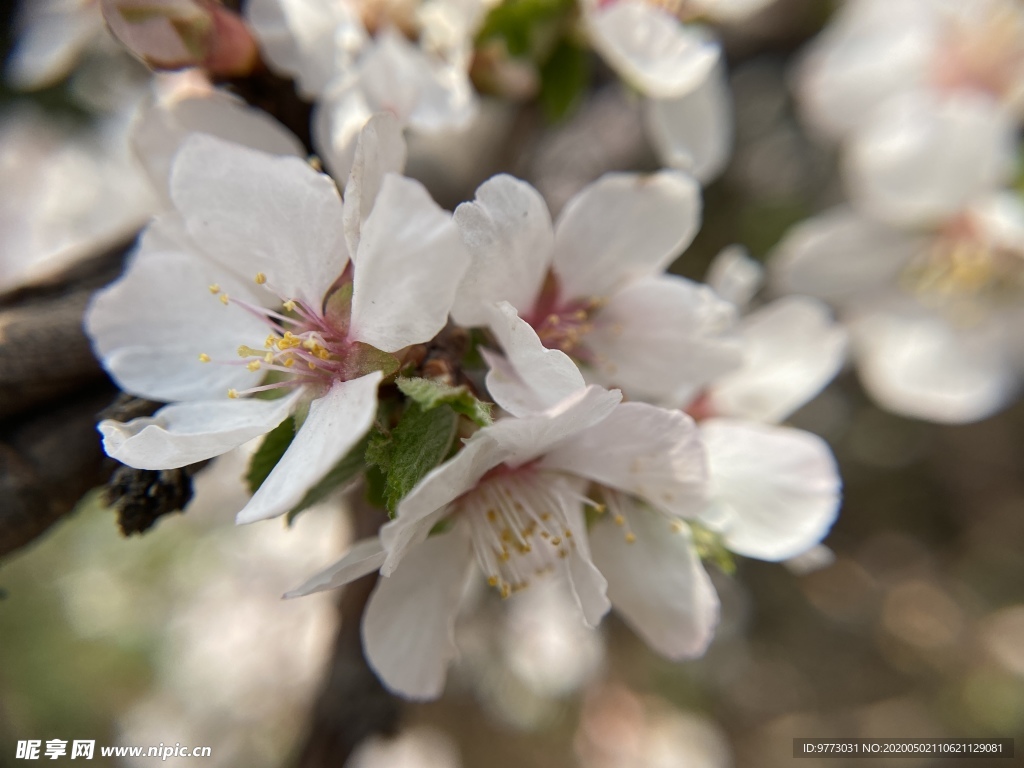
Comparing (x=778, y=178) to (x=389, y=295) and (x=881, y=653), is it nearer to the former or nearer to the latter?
(x=881, y=653)

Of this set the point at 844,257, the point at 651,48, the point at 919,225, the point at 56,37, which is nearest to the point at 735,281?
the point at 651,48

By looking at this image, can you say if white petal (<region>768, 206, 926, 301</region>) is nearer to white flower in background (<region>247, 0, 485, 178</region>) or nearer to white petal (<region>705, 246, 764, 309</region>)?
white petal (<region>705, 246, 764, 309</region>)

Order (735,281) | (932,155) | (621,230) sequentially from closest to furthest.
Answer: (621,230) < (735,281) < (932,155)

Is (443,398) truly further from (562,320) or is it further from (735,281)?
(735,281)

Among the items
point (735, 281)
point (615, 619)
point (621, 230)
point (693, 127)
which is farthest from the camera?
A: point (615, 619)

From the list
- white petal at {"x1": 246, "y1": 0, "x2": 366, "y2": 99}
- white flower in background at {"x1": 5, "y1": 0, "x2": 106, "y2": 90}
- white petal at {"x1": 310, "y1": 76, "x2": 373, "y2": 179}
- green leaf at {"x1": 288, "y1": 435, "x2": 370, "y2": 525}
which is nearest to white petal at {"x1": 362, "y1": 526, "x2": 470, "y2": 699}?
green leaf at {"x1": 288, "y1": 435, "x2": 370, "y2": 525}

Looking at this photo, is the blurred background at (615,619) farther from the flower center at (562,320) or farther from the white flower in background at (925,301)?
the flower center at (562,320)
